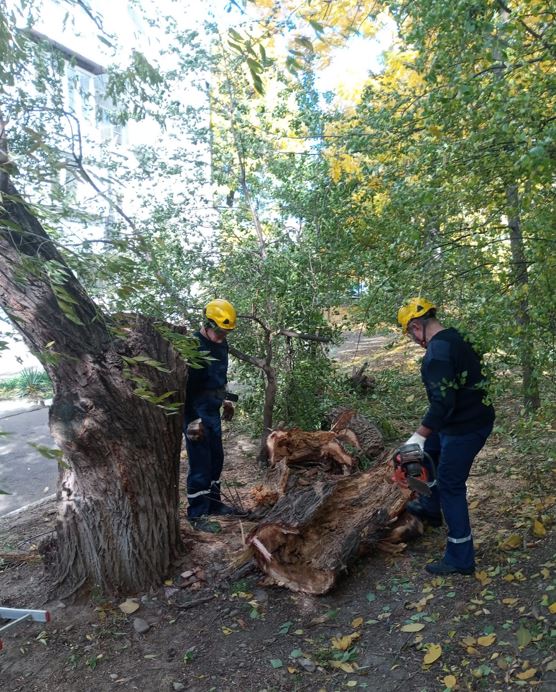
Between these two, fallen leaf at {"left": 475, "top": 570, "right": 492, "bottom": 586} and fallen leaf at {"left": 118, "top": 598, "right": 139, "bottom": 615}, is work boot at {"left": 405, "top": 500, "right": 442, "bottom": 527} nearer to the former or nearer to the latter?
fallen leaf at {"left": 475, "top": 570, "right": 492, "bottom": 586}

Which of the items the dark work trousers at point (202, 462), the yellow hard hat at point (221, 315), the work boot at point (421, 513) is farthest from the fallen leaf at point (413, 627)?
the yellow hard hat at point (221, 315)

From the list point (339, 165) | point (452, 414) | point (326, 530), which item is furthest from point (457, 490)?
point (339, 165)

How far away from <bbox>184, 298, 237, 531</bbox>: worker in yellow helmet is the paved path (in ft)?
4.60

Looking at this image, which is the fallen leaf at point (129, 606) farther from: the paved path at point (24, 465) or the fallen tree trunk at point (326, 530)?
the paved path at point (24, 465)

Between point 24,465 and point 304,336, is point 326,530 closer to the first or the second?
point 304,336

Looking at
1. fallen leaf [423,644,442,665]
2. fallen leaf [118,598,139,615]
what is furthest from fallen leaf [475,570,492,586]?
fallen leaf [118,598,139,615]

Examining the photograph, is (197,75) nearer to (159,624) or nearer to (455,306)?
(455,306)

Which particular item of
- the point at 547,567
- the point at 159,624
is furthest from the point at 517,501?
the point at 159,624

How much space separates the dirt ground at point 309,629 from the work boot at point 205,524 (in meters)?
0.35

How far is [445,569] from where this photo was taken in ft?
14.0

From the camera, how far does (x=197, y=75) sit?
6.86m

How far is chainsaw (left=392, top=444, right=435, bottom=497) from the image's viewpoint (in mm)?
4398

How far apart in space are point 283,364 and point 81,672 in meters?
4.02

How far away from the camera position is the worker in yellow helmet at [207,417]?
5457 mm
